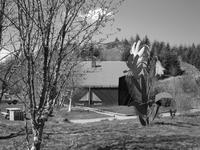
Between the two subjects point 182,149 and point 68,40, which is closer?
point 68,40

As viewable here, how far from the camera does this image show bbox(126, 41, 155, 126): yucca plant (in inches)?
332

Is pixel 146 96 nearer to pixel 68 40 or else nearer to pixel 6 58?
pixel 6 58

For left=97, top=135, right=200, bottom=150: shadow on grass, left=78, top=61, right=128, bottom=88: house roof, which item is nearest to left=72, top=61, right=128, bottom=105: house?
left=78, top=61, right=128, bottom=88: house roof

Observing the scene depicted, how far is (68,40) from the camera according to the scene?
316 cm

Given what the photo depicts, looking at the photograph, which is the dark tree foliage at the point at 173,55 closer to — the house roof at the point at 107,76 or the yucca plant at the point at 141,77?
the house roof at the point at 107,76

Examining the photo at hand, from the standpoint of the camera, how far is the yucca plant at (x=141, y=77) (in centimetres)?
843

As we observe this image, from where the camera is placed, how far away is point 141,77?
8.77 meters

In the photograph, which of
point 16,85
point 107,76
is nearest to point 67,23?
point 16,85

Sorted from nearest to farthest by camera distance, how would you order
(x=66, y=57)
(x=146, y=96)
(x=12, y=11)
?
(x=66, y=57) → (x=12, y=11) → (x=146, y=96)

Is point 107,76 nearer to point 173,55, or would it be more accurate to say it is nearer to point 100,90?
point 100,90

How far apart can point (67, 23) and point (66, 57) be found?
0.38 metres

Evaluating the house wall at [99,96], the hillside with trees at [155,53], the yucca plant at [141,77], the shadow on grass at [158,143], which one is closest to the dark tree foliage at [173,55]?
the hillside with trees at [155,53]

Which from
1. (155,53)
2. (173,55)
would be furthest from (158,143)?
(173,55)

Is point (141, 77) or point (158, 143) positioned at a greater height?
point (141, 77)
